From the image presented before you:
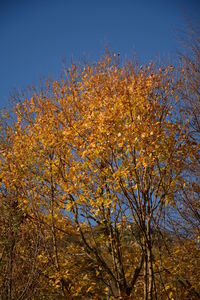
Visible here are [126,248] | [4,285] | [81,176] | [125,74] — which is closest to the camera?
[4,285]

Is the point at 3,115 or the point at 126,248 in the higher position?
the point at 3,115

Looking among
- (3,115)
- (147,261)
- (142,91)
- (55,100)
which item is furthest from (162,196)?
(3,115)

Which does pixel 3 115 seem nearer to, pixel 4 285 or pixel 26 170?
pixel 26 170

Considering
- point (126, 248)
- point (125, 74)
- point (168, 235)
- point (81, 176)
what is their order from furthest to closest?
point (168, 235)
point (126, 248)
point (125, 74)
point (81, 176)

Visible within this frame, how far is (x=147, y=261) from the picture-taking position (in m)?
4.93

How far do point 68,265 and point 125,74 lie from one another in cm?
473

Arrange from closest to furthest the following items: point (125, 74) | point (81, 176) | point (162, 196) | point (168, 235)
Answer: point (162, 196)
point (81, 176)
point (125, 74)
point (168, 235)

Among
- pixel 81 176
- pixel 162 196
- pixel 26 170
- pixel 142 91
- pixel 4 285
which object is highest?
pixel 142 91

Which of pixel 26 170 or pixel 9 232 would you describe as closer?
pixel 9 232

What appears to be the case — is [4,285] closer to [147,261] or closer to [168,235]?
[147,261]

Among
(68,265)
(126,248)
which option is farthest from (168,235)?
(68,265)

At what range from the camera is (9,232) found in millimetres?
5078

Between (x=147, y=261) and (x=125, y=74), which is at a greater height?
(x=125, y=74)

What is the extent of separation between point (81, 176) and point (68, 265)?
242 cm
